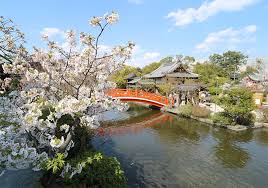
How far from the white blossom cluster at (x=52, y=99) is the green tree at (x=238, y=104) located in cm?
1553

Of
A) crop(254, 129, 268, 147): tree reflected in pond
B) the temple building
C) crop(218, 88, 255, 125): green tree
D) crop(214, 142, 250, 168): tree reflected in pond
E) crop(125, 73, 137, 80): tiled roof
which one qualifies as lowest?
crop(214, 142, 250, 168): tree reflected in pond

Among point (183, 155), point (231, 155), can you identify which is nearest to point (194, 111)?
point (231, 155)

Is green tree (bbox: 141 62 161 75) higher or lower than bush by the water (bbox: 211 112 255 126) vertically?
higher

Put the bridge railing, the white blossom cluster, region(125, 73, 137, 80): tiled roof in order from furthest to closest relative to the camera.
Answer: region(125, 73, 137, 80): tiled roof → the bridge railing → the white blossom cluster

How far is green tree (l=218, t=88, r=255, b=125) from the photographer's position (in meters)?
21.8

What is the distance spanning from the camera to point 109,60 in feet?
30.0

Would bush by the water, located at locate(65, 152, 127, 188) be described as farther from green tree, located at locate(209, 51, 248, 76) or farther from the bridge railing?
green tree, located at locate(209, 51, 248, 76)

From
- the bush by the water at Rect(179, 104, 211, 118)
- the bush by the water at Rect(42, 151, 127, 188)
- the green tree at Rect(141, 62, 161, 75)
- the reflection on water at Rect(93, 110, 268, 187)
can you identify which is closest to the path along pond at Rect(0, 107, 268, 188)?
the reflection on water at Rect(93, 110, 268, 187)

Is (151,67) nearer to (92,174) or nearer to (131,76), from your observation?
(131,76)

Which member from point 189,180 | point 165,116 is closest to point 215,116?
point 165,116

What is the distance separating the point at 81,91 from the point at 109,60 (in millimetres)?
1544

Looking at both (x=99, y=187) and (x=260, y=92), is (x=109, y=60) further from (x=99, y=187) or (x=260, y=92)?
(x=260, y=92)

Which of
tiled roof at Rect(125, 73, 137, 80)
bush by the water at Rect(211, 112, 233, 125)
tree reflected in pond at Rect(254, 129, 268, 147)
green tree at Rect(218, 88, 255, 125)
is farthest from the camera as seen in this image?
tiled roof at Rect(125, 73, 137, 80)

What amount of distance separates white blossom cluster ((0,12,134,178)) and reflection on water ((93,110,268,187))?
4314 millimetres
